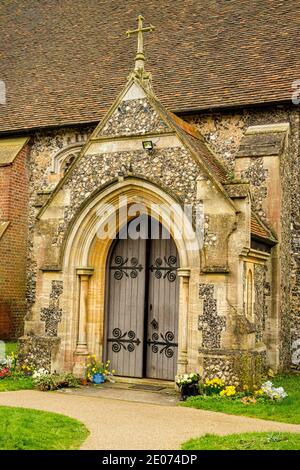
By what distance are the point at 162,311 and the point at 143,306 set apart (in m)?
0.37

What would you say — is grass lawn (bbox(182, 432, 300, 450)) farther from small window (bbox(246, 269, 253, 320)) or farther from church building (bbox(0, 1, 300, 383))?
small window (bbox(246, 269, 253, 320))

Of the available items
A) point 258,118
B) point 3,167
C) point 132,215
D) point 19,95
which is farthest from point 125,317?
point 19,95

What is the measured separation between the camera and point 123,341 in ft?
36.6

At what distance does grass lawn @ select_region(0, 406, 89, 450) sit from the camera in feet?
19.9

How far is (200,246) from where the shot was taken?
9797 mm

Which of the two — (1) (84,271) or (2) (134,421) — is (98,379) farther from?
(2) (134,421)

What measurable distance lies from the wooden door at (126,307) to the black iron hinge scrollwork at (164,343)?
0.70 feet

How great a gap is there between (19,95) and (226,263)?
33.9ft

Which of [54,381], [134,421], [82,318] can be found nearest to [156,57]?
[82,318]

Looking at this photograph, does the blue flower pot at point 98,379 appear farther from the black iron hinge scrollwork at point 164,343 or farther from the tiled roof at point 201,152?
the tiled roof at point 201,152

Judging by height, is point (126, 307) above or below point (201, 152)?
below

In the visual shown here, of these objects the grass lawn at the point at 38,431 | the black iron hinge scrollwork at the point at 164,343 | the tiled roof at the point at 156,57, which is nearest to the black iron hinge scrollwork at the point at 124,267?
the black iron hinge scrollwork at the point at 164,343

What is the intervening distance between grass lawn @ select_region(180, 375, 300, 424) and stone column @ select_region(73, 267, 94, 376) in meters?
2.46
